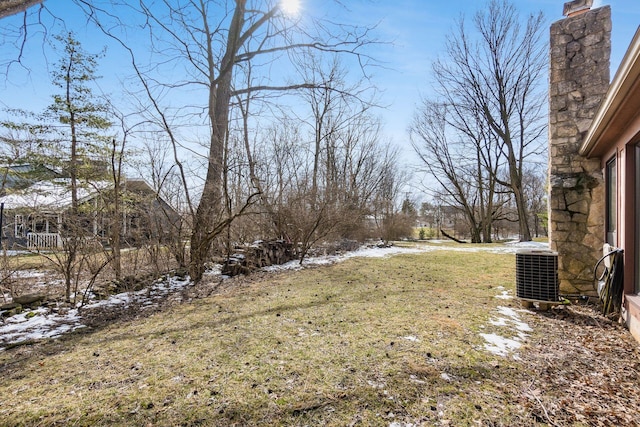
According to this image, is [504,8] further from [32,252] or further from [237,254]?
[32,252]

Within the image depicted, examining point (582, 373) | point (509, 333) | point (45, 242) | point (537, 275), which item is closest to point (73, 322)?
point (45, 242)

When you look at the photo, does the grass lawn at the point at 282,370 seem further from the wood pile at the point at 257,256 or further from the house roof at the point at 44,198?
the wood pile at the point at 257,256

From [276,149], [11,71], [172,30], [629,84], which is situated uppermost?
[172,30]

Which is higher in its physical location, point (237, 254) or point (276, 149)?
point (276, 149)

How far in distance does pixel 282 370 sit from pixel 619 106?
12.4 feet

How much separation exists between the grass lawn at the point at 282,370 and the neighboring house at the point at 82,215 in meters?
1.66

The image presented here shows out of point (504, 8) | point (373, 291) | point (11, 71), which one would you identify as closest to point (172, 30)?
point (11, 71)

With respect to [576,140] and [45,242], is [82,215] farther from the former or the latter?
[576,140]

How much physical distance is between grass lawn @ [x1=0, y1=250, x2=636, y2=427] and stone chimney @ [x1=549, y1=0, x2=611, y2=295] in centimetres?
132

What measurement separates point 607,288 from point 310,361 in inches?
149

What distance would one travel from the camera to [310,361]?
8.90 ft

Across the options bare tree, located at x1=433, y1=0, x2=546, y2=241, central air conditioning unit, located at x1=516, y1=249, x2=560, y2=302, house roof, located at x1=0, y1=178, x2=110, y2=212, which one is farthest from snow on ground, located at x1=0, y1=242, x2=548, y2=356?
bare tree, located at x1=433, y1=0, x2=546, y2=241

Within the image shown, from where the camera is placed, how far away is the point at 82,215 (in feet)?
15.5

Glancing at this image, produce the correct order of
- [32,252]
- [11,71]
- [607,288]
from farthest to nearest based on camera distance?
1. [32,252]
2. [607,288]
3. [11,71]
